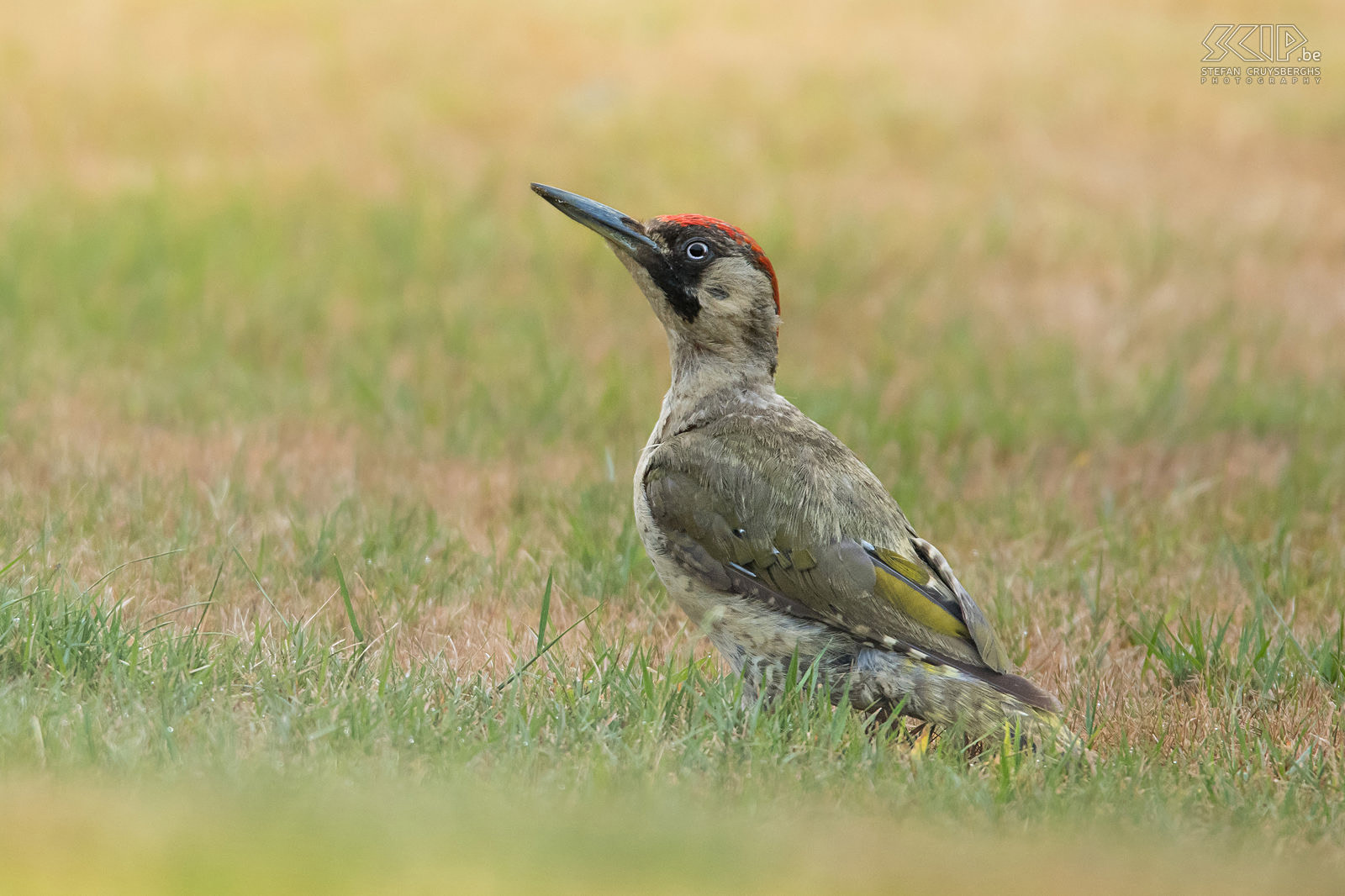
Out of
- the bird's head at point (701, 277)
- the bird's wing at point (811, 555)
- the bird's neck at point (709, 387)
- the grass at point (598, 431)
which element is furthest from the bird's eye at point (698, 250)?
the grass at point (598, 431)

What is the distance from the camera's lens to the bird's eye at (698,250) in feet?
15.2

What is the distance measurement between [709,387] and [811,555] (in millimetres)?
701

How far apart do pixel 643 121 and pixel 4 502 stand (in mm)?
8463

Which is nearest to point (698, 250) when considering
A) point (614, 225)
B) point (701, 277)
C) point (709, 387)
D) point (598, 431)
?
point (701, 277)

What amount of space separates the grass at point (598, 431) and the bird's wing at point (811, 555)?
28 centimetres

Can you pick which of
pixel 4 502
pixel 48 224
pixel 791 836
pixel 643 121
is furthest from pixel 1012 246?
pixel 791 836

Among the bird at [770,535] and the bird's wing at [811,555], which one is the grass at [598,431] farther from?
the bird's wing at [811,555]

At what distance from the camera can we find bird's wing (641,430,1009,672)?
4.14 meters

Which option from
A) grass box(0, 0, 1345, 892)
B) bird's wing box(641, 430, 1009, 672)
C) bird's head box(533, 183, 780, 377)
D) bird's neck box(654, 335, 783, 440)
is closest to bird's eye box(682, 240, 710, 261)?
bird's head box(533, 183, 780, 377)

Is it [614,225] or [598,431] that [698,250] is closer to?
[614,225]

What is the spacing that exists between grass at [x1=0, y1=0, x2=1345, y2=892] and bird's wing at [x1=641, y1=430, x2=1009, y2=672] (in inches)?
11.1

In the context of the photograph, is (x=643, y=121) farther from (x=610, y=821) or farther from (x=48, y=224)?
(x=610, y=821)

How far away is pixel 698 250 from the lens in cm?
465

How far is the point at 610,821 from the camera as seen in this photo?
9.58 ft
